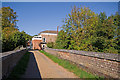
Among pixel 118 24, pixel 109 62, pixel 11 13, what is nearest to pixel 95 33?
pixel 118 24

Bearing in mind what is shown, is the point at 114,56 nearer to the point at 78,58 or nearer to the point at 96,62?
the point at 96,62

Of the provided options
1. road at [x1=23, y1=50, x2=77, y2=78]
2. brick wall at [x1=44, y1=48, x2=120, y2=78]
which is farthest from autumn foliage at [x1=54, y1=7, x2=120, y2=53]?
road at [x1=23, y1=50, x2=77, y2=78]

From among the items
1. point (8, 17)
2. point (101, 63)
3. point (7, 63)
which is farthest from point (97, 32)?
point (8, 17)

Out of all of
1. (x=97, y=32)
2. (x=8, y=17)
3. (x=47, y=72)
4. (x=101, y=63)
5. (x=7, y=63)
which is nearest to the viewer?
(x=7, y=63)

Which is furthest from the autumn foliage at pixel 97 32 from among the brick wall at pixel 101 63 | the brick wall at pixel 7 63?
the brick wall at pixel 7 63

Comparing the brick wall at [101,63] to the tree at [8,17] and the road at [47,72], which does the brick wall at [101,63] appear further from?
the tree at [8,17]

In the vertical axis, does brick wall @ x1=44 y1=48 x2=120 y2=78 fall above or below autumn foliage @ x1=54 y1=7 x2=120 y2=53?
below

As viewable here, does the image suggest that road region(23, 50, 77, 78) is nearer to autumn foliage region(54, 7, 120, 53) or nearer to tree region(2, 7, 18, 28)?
autumn foliage region(54, 7, 120, 53)

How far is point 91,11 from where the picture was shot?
45.1 feet

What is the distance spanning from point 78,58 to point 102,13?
16.1 feet

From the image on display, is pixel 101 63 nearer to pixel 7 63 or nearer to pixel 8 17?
pixel 7 63

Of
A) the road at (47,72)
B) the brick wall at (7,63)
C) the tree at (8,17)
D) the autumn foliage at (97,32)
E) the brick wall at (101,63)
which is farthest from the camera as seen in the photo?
the tree at (8,17)

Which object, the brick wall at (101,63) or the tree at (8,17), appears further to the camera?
the tree at (8,17)

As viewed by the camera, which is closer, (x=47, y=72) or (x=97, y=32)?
(x=47, y=72)
